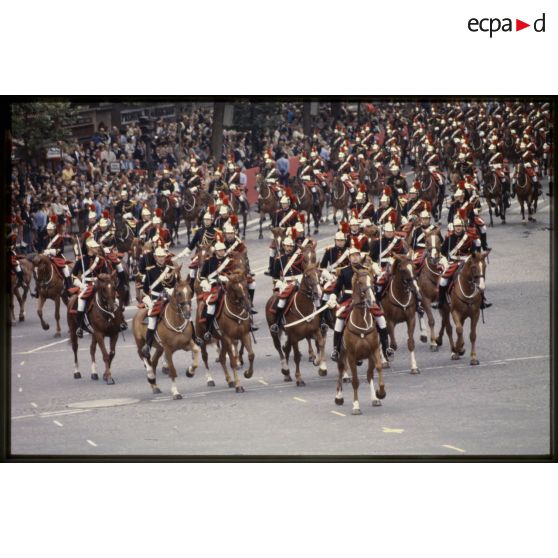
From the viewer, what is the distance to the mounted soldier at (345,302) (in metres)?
33.4

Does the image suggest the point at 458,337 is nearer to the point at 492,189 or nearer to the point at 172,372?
the point at 492,189

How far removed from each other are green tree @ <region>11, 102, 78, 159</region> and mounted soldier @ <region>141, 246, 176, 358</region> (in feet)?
9.48

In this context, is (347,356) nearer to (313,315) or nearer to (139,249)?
(313,315)

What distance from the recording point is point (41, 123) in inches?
1312

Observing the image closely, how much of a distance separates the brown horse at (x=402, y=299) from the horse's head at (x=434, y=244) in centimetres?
116

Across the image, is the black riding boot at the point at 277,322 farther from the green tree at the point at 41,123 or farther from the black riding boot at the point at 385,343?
the green tree at the point at 41,123

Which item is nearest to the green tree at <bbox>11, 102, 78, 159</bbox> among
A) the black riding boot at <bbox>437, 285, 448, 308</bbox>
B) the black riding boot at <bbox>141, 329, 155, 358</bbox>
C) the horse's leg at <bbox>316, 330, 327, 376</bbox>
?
the black riding boot at <bbox>141, 329, 155, 358</bbox>

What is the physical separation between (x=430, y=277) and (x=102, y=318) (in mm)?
6588

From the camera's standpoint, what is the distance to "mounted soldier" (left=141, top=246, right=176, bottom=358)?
115 ft

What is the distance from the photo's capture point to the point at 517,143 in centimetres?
3588

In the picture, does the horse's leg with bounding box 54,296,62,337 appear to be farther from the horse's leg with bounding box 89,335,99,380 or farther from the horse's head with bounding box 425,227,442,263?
the horse's head with bounding box 425,227,442,263

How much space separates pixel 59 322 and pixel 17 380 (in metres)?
4.90

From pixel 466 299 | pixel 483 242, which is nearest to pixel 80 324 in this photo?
pixel 466 299
